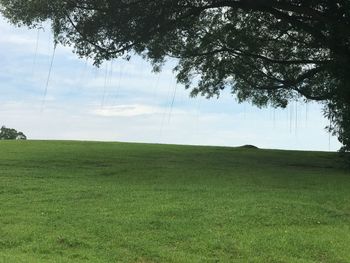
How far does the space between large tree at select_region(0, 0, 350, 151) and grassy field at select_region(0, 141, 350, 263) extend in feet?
13.6

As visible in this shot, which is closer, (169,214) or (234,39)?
(169,214)

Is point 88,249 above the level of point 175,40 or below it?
below

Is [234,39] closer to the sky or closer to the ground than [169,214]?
closer to the sky

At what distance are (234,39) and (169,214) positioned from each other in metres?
12.1

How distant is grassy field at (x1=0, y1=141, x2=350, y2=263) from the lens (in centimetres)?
835

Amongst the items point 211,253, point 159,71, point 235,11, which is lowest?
point 211,253

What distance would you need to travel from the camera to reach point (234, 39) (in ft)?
69.7

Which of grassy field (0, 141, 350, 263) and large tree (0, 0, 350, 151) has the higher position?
large tree (0, 0, 350, 151)

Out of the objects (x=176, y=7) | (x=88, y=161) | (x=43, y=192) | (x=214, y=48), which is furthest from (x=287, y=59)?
(x=43, y=192)

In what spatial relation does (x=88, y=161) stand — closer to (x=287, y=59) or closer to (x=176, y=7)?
(x=176, y=7)

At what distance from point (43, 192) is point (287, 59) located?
13.9 m

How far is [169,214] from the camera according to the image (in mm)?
10414

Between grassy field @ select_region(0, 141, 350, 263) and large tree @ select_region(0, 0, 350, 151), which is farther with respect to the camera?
large tree @ select_region(0, 0, 350, 151)

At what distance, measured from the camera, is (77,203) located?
11.2m
